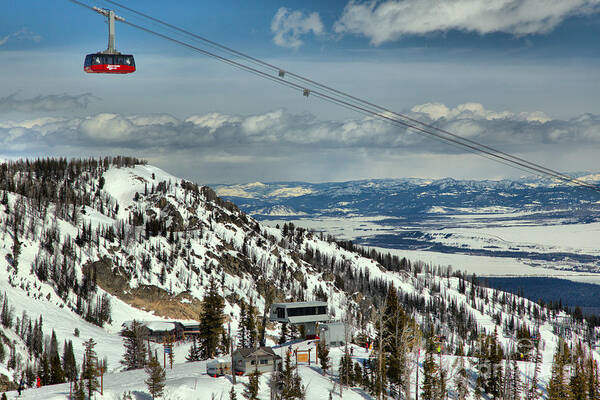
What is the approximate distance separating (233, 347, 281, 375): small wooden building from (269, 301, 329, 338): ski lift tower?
35.4m

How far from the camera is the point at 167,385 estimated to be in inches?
3383

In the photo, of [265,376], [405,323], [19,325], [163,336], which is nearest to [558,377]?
[405,323]

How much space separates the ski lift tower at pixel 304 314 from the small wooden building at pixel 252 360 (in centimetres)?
3539

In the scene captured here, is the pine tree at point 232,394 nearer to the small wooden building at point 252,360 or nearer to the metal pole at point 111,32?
the small wooden building at point 252,360

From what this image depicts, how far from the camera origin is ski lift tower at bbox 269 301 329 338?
136 m

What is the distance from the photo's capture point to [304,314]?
138 metres

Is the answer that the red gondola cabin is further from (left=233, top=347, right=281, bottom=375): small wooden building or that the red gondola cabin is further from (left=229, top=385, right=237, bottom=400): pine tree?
(left=233, top=347, right=281, bottom=375): small wooden building

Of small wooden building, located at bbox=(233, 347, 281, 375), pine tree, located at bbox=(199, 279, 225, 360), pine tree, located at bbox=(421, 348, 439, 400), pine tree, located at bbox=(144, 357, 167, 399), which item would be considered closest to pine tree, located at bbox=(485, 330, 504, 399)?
pine tree, located at bbox=(421, 348, 439, 400)

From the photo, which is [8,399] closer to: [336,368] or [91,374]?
[91,374]

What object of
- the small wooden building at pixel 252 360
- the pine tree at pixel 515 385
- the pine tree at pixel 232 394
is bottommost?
the pine tree at pixel 515 385

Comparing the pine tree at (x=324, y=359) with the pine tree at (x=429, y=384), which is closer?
the pine tree at (x=429, y=384)

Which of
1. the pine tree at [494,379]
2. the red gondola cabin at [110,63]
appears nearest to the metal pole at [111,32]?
the red gondola cabin at [110,63]

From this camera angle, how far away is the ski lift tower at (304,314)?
136375mm

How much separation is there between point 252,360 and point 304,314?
4124cm
